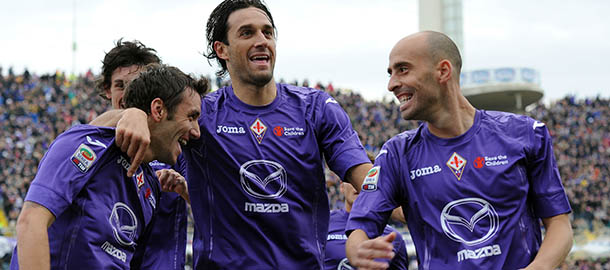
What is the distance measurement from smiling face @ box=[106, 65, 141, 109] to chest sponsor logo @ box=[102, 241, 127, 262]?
5.46ft

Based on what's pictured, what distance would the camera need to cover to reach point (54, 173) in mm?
3010

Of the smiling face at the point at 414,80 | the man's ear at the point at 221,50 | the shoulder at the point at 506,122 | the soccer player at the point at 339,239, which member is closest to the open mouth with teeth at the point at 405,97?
the smiling face at the point at 414,80

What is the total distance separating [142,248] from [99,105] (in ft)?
62.9

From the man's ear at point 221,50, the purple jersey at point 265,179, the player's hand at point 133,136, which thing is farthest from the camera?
the man's ear at point 221,50


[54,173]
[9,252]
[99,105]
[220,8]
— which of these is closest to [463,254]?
[54,173]

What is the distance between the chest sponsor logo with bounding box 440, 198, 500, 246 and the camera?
3.28m

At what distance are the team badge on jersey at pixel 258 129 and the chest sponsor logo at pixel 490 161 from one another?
1325mm

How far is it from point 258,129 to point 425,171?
3.75 feet

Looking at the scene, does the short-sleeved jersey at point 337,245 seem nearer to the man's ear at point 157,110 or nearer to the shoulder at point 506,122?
the shoulder at point 506,122

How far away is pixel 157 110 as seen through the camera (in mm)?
3574

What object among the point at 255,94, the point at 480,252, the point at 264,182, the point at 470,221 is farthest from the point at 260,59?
the point at 480,252

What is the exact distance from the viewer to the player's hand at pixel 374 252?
3.05m

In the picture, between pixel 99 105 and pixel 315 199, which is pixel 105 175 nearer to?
pixel 315 199

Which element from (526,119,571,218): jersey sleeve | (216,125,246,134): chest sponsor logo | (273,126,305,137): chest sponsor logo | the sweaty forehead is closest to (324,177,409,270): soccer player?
(273,126,305,137): chest sponsor logo
